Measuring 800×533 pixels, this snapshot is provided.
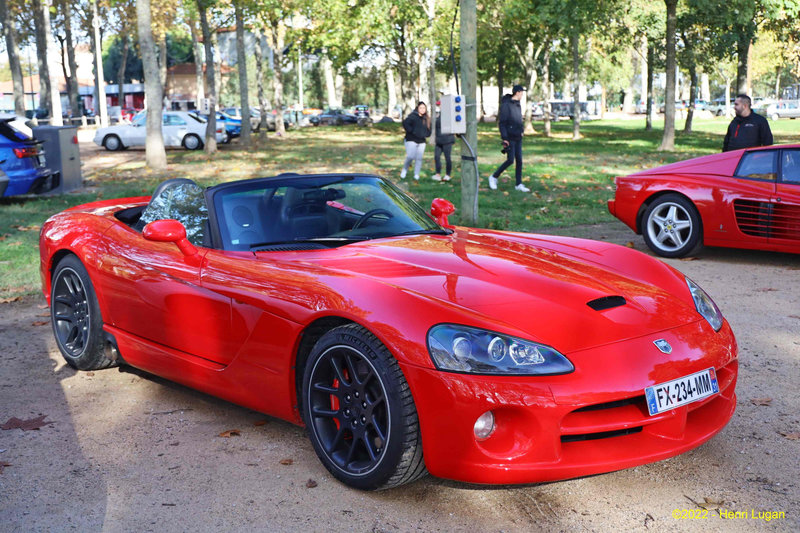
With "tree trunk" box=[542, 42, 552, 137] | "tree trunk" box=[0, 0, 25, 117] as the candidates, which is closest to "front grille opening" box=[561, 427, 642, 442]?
"tree trunk" box=[0, 0, 25, 117]

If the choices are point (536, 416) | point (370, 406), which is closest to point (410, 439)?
point (370, 406)

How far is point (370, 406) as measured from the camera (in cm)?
334

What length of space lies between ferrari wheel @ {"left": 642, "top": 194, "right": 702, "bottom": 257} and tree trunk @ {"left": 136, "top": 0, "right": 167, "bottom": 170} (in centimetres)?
1318

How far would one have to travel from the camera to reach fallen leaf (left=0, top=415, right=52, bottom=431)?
171 inches

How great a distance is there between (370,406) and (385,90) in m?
87.4

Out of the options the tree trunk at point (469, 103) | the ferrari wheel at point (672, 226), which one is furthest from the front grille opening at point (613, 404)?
the tree trunk at point (469, 103)

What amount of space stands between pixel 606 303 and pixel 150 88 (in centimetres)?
1780

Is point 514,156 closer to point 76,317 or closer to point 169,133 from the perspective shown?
point 76,317

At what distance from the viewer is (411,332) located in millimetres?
3164

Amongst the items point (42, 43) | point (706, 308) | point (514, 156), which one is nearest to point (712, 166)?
point (706, 308)

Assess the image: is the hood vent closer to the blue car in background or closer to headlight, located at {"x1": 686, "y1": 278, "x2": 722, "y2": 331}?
headlight, located at {"x1": 686, "y1": 278, "x2": 722, "y2": 331}

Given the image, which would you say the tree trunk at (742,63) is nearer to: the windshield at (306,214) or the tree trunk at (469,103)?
the tree trunk at (469,103)

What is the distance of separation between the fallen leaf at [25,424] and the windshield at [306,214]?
1.40 meters

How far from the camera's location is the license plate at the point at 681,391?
3.14 m
